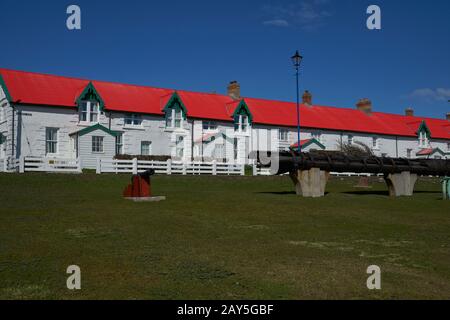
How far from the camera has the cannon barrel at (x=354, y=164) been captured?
773 inches

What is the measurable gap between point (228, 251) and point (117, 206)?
23.8 ft

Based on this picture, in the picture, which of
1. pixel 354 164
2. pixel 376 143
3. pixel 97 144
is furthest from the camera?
pixel 376 143

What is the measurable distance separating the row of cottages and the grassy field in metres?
19.8

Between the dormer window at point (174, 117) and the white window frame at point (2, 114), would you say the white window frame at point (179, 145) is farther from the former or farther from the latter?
the white window frame at point (2, 114)

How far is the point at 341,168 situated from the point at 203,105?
86.2 feet

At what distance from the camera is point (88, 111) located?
37.5 metres

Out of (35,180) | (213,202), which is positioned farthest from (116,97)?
(213,202)

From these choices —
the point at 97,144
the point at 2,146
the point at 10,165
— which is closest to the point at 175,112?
the point at 97,144

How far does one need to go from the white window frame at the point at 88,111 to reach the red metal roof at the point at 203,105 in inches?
30.1

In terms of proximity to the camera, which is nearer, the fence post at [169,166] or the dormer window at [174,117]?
the fence post at [169,166]

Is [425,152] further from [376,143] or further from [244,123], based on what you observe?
[244,123]

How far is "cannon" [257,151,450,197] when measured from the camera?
1975cm

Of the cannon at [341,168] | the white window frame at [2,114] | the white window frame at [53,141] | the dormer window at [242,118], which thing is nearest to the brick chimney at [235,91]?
the dormer window at [242,118]

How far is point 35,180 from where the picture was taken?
23906 millimetres
